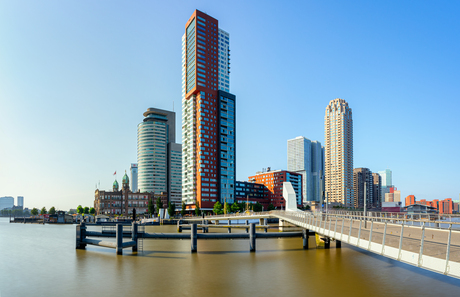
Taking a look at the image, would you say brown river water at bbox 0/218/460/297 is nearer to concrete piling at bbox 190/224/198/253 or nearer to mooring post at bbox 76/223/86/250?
concrete piling at bbox 190/224/198/253

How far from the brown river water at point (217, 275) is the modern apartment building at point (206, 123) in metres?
138

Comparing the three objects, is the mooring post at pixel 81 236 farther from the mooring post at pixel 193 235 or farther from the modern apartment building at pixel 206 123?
the modern apartment building at pixel 206 123

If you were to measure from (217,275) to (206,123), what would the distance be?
15715cm

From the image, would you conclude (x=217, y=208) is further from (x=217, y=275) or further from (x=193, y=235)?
(x=217, y=275)

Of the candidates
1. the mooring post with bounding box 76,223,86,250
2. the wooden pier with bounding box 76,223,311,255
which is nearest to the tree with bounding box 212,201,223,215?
the wooden pier with bounding box 76,223,311,255

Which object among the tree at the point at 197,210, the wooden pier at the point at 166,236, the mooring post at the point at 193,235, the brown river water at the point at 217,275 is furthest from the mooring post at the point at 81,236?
the tree at the point at 197,210

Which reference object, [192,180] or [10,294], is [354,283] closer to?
[10,294]

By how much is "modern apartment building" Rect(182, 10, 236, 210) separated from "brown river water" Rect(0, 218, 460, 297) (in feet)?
453

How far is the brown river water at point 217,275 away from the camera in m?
26.6

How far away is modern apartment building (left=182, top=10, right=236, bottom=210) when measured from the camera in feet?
608

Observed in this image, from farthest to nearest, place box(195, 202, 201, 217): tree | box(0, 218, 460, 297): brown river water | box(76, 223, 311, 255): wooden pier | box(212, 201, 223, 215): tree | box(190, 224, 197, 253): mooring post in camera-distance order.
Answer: box(195, 202, 201, 217): tree
box(212, 201, 223, 215): tree
box(190, 224, 197, 253): mooring post
box(76, 223, 311, 255): wooden pier
box(0, 218, 460, 297): brown river water

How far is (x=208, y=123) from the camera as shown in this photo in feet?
616

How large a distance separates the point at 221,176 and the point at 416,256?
17256 centimetres

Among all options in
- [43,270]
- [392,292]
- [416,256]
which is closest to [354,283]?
[392,292]
